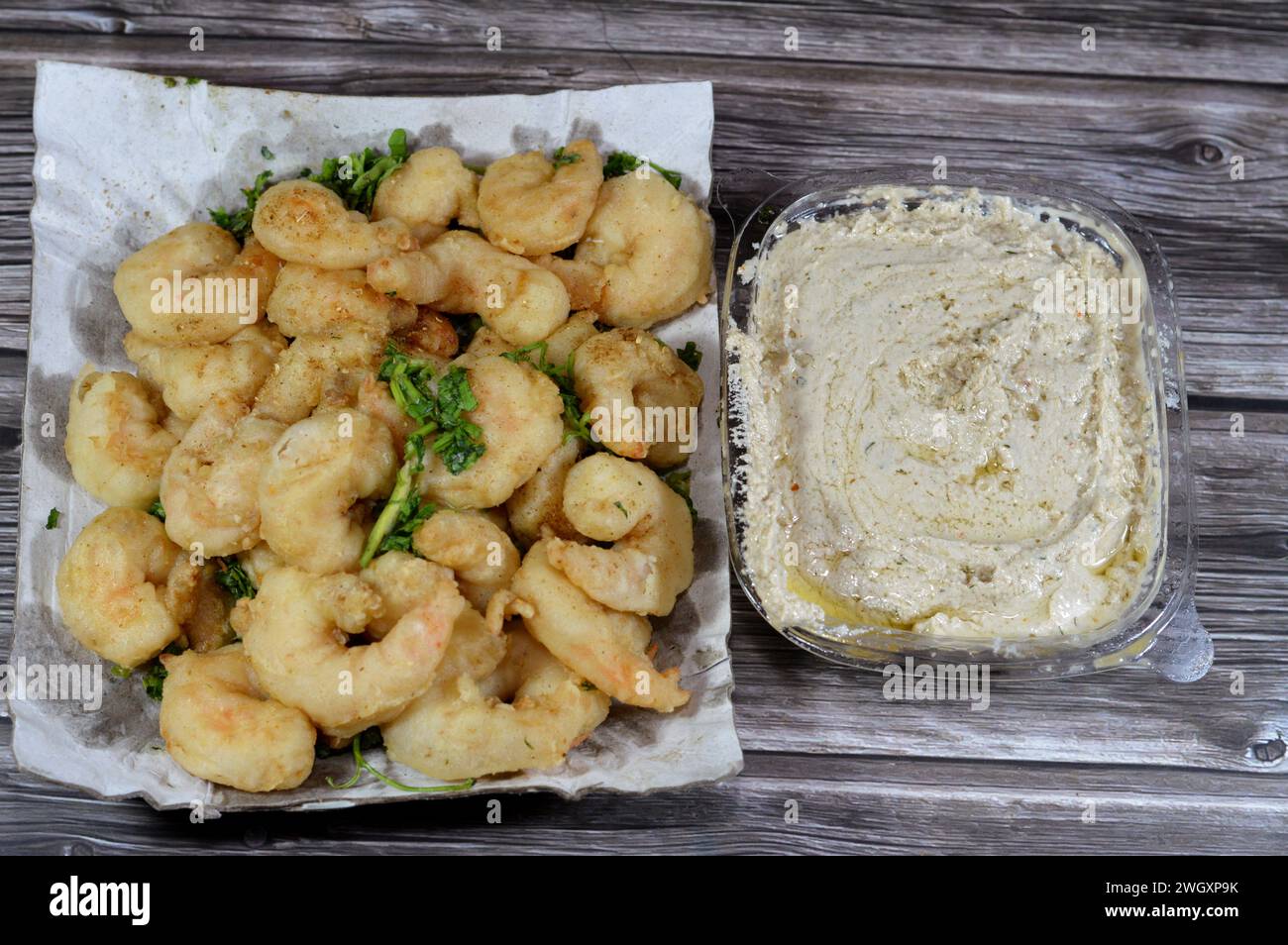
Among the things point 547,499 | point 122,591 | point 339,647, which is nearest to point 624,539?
point 547,499

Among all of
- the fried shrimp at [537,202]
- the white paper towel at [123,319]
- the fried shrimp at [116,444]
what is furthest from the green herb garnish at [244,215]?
the fried shrimp at [537,202]

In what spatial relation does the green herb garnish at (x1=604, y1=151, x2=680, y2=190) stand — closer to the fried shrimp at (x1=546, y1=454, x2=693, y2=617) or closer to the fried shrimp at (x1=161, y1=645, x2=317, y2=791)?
the fried shrimp at (x1=546, y1=454, x2=693, y2=617)

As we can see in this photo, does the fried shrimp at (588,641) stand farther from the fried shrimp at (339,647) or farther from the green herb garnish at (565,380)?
the green herb garnish at (565,380)

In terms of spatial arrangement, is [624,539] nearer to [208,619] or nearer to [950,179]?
[208,619]

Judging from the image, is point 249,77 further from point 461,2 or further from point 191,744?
point 191,744
